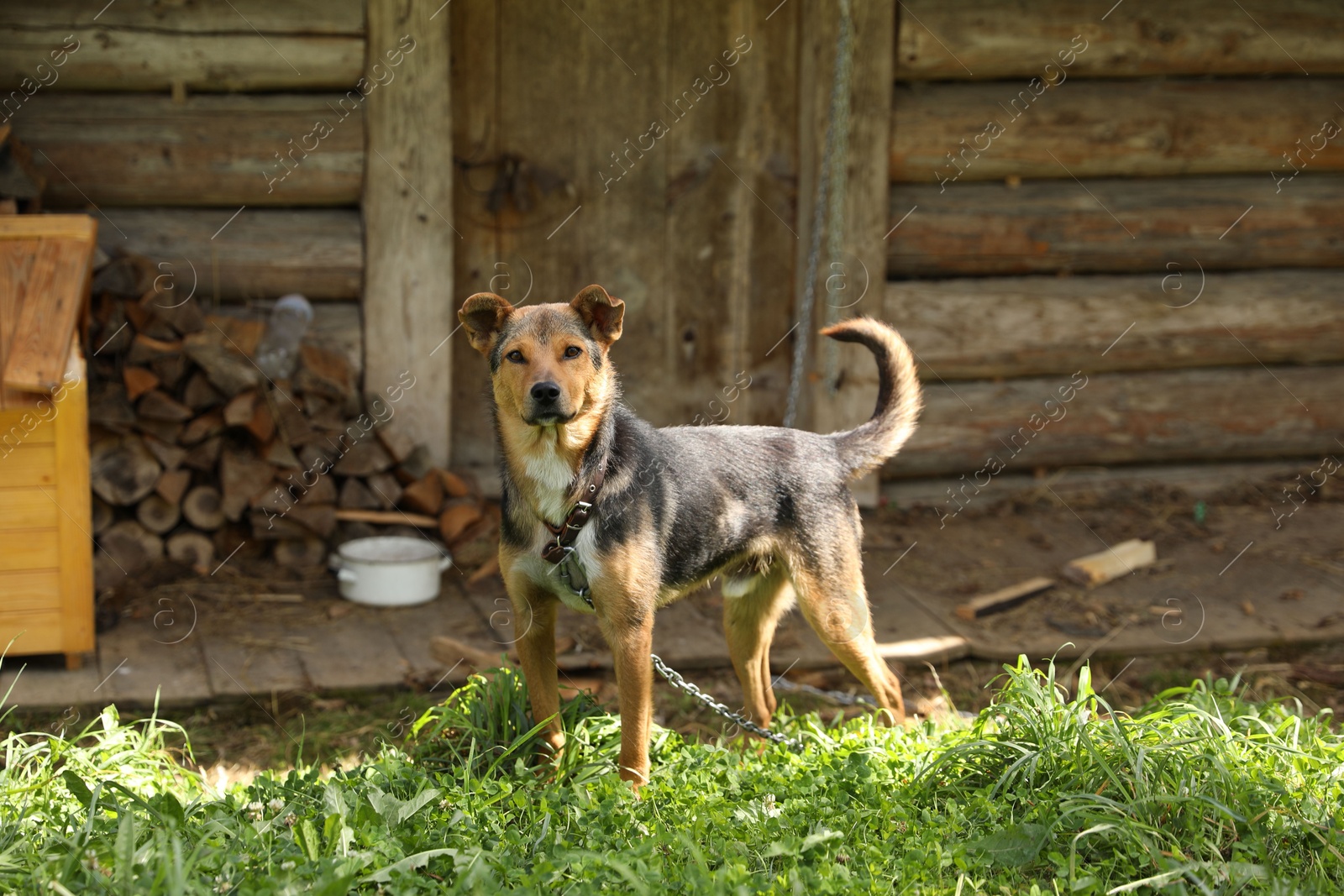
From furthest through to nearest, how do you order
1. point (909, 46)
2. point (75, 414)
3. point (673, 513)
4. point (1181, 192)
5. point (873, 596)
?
point (1181, 192) < point (909, 46) < point (873, 596) < point (75, 414) < point (673, 513)

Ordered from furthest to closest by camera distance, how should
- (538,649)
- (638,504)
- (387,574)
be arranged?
(387,574) < (538,649) < (638,504)

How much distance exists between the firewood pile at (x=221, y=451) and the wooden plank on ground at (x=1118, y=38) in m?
3.47

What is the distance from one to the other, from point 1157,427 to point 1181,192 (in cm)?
137

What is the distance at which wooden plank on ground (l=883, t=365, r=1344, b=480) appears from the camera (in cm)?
715

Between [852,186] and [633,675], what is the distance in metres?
3.95

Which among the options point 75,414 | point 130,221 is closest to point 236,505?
point 75,414

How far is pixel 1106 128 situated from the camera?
6.88m

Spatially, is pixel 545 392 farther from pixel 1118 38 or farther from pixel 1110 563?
pixel 1118 38

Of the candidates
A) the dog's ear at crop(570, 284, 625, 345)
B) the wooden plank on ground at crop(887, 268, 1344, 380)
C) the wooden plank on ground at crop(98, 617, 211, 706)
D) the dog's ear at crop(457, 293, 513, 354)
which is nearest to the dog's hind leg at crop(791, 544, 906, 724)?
the dog's ear at crop(570, 284, 625, 345)

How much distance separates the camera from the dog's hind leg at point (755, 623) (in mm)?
4191

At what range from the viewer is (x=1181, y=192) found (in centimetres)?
707

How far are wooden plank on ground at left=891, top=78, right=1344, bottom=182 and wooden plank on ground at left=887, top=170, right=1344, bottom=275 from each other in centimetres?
10

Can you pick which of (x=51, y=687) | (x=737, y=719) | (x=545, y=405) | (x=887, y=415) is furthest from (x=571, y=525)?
(x=51, y=687)

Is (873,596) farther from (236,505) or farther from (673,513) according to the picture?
(236,505)
